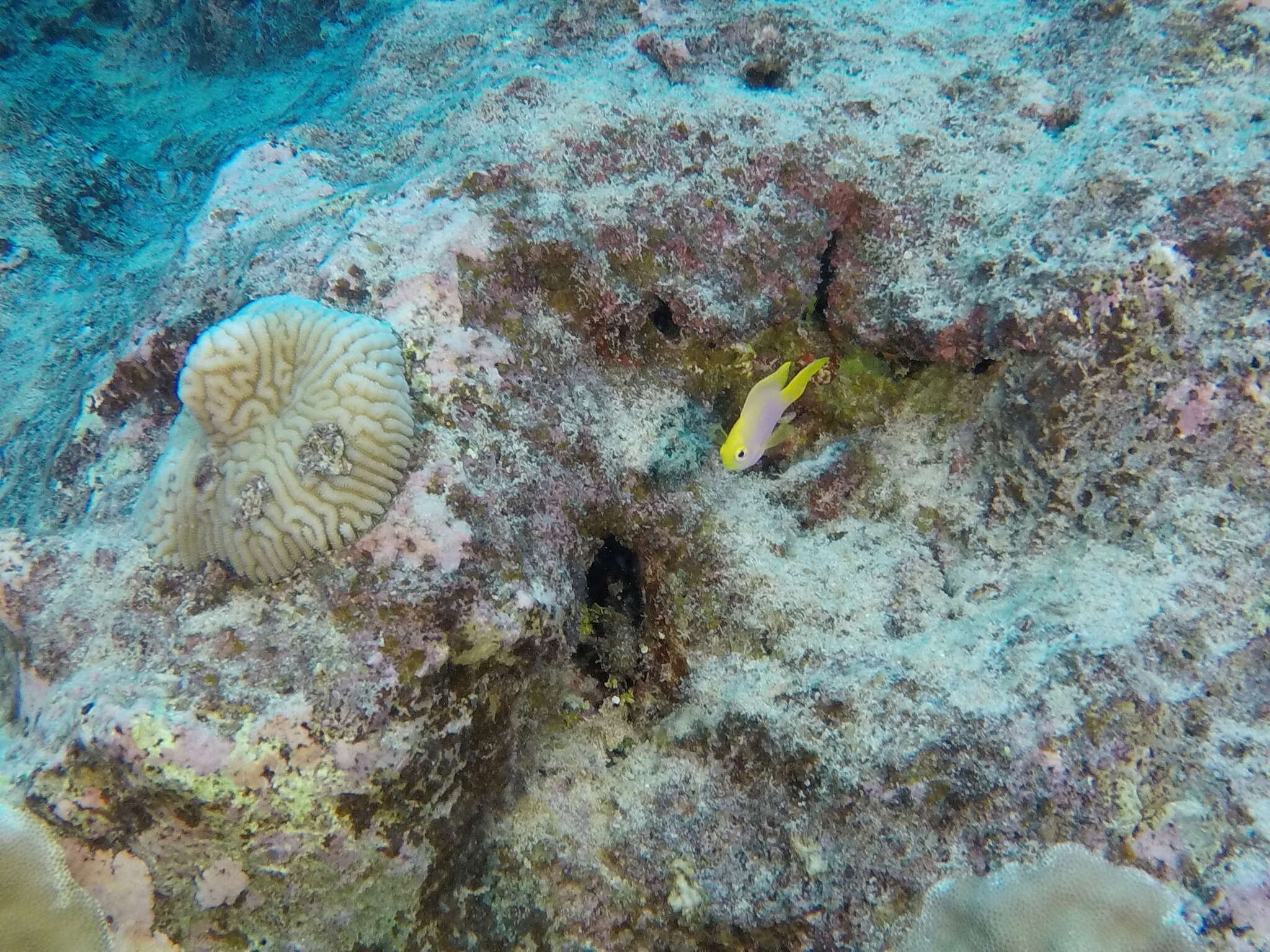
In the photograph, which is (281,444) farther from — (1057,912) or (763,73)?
(763,73)

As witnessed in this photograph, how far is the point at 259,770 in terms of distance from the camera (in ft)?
6.42

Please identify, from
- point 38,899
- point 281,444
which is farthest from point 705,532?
point 38,899

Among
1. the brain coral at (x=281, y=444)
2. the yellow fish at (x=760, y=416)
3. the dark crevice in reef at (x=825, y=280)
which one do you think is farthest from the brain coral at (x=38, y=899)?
the dark crevice in reef at (x=825, y=280)

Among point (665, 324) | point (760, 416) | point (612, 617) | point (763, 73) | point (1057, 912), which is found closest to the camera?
point (1057, 912)

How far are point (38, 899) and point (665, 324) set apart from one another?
2.87 meters

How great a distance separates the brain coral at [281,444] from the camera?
2.14 metres

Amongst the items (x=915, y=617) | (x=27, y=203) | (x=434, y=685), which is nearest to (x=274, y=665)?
(x=434, y=685)

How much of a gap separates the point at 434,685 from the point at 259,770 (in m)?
0.51

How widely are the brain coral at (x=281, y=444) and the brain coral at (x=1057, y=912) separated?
2104 millimetres

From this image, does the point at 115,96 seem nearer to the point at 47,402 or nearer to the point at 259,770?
the point at 47,402

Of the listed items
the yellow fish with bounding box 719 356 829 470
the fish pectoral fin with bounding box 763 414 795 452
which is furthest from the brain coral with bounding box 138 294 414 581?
the fish pectoral fin with bounding box 763 414 795 452

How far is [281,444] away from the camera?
2182 mm

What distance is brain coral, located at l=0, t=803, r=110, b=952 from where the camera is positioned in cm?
198

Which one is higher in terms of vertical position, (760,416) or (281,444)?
(281,444)
